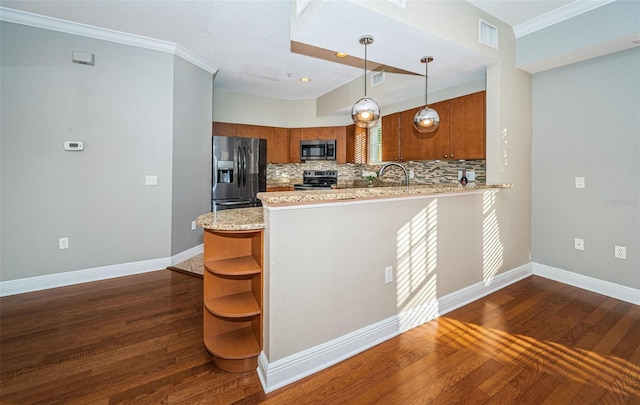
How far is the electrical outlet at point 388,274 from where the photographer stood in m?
2.10

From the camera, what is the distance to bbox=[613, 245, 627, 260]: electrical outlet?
2.76m

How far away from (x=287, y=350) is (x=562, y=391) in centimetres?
160

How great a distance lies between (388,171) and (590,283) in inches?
117

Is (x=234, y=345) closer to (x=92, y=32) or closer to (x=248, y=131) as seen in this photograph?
(x=92, y=32)

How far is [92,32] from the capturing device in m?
3.03

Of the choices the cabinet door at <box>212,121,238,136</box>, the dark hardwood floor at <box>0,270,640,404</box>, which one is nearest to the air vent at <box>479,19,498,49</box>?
the dark hardwood floor at <box>0,270,640,404</box>

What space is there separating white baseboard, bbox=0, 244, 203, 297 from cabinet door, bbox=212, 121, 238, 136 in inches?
88.9

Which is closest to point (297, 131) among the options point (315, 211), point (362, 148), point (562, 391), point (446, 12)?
point (362, 148)

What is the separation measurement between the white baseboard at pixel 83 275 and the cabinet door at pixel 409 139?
11.3ft

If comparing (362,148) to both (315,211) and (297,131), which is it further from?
(315,211)

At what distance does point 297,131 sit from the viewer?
223 inches

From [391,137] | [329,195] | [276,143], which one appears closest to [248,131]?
[276,143]

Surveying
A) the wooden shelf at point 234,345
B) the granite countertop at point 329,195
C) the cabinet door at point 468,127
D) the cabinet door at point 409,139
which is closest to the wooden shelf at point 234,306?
the wooden shelf at point 234,345

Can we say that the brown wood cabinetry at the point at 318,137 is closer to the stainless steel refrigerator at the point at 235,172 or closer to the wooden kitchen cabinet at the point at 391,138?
the stainless steel refrigerator at the point at 235,172
